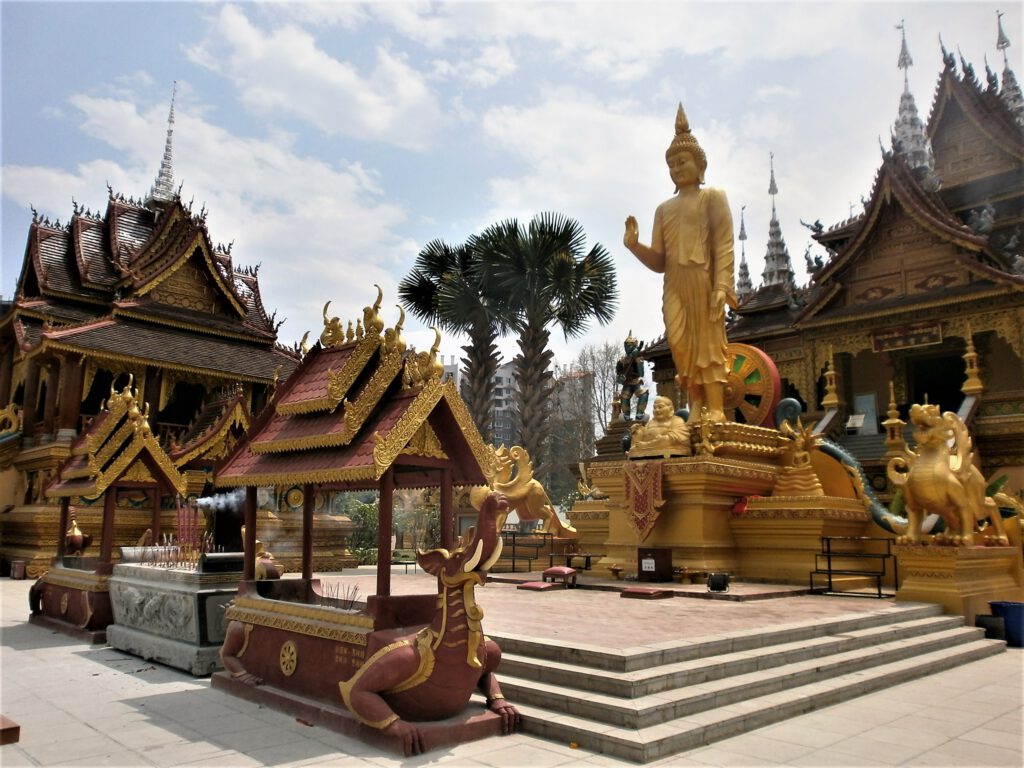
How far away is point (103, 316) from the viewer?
2388cm

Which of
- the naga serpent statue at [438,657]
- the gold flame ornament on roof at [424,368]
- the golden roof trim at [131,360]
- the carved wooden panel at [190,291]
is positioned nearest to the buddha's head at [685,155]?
the gold flame ornament on roof at [424,368]

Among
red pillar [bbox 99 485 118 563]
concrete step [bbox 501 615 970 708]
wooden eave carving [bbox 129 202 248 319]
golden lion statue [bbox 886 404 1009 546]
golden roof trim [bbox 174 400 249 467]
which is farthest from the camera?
wooden eave carving [bbox 129 202 248 319]

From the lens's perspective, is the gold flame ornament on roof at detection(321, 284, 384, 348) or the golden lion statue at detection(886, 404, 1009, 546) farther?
the golden lion statue at detection(886, 404, 1009, 546)

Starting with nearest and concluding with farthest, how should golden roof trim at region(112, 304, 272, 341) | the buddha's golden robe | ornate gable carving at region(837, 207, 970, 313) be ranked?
1. the buddha's golden robe
2. ornate gable carving at region(837, 207, 970, 313)
3. golden roof trim at region(112, 304, 272, 341)

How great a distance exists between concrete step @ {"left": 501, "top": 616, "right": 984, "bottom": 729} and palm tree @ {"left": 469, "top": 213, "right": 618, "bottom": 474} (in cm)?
1491

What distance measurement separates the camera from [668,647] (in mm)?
5902

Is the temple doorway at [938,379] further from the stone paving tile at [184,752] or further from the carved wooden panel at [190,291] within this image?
the carved wooden panel at [190,291]

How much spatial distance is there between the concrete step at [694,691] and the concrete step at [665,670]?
0.04ft

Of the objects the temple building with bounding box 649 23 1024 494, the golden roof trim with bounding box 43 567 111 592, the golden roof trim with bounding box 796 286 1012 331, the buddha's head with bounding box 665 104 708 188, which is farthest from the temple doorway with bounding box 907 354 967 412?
the golden roof trim with bounding box 43 567 111 592

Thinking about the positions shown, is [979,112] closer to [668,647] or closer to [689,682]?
[668,647]

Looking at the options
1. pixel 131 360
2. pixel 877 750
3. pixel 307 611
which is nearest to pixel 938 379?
pixel 877 750

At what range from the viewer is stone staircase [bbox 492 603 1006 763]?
5004mm

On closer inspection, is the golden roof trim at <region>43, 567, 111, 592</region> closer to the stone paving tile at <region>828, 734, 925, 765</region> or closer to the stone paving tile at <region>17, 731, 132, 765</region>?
the stone paving tile at <region>17, 731, 132, 765</region>

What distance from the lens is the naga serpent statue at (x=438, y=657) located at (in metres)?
4.97
